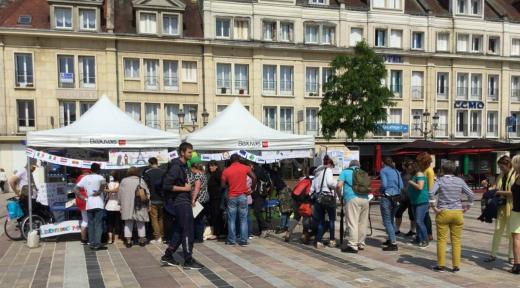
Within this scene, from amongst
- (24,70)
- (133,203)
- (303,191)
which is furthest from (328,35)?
(133,203)

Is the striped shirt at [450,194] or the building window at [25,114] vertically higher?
the building window at [25,114]

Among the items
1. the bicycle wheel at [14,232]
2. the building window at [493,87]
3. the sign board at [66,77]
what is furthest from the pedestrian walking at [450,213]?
the building window at [493,87]

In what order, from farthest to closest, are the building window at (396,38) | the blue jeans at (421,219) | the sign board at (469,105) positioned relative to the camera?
the sign board at (469,105) < the building window at (396,38) < the blue jeans at (421,219)

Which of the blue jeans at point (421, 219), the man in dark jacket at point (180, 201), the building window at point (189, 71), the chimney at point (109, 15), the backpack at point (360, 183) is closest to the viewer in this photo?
the man in dark jacket at point (180, 201)

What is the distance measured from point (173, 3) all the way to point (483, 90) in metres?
25.9

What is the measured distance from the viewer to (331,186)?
27.9 ft

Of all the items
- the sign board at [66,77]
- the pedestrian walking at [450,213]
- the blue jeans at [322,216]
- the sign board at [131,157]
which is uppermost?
the sign board at [66,77]

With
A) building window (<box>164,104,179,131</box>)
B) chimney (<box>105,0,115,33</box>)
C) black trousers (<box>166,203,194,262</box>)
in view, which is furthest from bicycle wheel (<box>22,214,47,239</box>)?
chimney (<box>105,0,115,33</box>)

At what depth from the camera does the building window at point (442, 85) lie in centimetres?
3609

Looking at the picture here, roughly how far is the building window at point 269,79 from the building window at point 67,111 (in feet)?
42.9

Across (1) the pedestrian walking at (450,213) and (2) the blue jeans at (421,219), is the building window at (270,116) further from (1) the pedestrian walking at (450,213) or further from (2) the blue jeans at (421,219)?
(1) the pedestrian walking at (450,213)

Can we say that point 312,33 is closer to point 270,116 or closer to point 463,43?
point 270,116

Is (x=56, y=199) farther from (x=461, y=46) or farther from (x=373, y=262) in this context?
(x=461, y=46)

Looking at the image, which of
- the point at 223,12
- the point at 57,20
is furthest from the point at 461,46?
the point at 57,20
